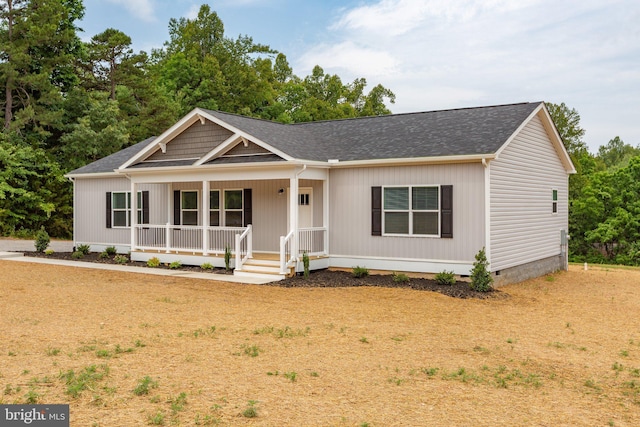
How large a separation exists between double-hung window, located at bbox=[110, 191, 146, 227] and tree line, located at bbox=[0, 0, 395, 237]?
9.64 meters

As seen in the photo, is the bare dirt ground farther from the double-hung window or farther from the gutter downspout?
the double-hung window

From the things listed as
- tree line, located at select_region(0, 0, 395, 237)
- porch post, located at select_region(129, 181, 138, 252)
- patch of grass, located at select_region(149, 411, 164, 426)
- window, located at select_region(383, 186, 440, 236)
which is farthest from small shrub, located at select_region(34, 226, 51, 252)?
patch of grass, located at select_region(149, 411, 164, 426)

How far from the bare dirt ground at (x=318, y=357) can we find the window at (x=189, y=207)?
607 centimetres

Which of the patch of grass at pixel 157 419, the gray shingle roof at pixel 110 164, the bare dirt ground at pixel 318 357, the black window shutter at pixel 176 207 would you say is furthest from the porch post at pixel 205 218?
the patch of grass at pixel 157 419

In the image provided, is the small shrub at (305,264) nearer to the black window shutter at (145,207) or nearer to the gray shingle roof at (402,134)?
the gray shingle roof at (402,134)

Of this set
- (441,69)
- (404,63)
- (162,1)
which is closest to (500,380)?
(441,69)

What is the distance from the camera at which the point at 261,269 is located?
15750 millimetres

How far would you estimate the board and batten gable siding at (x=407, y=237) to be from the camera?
46.1ft

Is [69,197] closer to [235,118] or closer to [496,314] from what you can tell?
[235,118]

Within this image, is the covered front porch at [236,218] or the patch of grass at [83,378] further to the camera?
the covered front porch at [236,218]

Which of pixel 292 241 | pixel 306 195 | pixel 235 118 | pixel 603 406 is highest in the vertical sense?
pixel 235 118

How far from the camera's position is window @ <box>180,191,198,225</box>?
63.1 ft

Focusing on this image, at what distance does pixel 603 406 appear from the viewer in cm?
594

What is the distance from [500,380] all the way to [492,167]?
829cm
